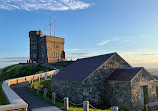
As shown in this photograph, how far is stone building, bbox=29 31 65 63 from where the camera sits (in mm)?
52219

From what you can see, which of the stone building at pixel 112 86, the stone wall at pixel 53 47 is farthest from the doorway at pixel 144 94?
the stone wall at pixel 53 47

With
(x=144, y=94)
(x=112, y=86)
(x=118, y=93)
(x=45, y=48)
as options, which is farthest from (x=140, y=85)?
(x=45, y=48)

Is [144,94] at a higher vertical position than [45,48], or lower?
lower

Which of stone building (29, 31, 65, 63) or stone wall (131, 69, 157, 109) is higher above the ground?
stone building (29, 31, 65, 63)

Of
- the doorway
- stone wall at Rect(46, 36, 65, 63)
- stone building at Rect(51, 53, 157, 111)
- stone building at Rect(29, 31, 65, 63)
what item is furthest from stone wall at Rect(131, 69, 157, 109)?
stone wall at Rect(46, 36, 65, 63)

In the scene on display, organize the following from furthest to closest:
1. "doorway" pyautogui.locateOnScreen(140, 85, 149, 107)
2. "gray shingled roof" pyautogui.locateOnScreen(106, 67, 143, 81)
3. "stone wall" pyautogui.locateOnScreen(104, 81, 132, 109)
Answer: "doorway" pyautogui.locateOnScreen(140, 85, 149, 107) → "gray shingled roof" pyautogui.locateOnScreen(106, 67, 143, 81) → "stone wall" pyautogui.locateOnScreen(104, 81, 132, 109)

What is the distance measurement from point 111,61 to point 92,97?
556cm

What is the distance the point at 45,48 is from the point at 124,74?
4041 centimetres

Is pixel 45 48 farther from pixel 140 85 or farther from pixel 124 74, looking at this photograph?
pixel 140 85

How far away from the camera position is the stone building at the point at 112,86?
597 inches

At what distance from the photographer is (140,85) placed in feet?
52.2

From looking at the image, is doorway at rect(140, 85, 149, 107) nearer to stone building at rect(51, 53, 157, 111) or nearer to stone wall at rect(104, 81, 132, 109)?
stone building at rect(51, 53, 157, 111)

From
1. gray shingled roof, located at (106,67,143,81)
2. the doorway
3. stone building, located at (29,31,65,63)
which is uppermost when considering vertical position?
stone building, located at (29,31,65,63)

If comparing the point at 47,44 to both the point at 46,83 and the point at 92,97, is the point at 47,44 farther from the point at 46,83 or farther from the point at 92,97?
the point at 92,97
